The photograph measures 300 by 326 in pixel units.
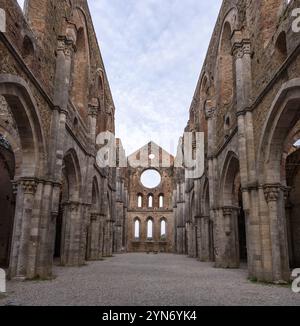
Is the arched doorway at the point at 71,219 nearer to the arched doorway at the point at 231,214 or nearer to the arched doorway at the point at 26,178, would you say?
the arched doorway at the point at 26,178

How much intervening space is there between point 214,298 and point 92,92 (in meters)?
15.4

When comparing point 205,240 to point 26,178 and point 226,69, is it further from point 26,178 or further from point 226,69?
point 26,178

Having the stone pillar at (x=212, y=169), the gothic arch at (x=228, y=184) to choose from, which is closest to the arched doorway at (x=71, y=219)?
the stone pillar at (x=212, y=169)

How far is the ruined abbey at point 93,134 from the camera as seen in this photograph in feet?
31.1

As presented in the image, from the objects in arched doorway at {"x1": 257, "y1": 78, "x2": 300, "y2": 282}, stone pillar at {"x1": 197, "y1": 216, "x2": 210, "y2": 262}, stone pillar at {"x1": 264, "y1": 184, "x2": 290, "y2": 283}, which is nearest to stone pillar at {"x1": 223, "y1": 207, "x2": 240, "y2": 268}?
stone pillar at {"x1": 197, "y1": 216, "x2": 210, "y2": 262}

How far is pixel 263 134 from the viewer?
1030 centimetres

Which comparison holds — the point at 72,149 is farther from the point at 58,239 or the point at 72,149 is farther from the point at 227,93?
the point at 58,239

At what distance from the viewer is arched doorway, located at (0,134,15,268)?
15102 millimetres

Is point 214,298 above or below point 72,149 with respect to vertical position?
below

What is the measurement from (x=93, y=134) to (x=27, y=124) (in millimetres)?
8885

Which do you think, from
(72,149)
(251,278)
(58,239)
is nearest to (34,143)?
(72,149)

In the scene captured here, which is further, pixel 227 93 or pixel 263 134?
pixel 227 93
